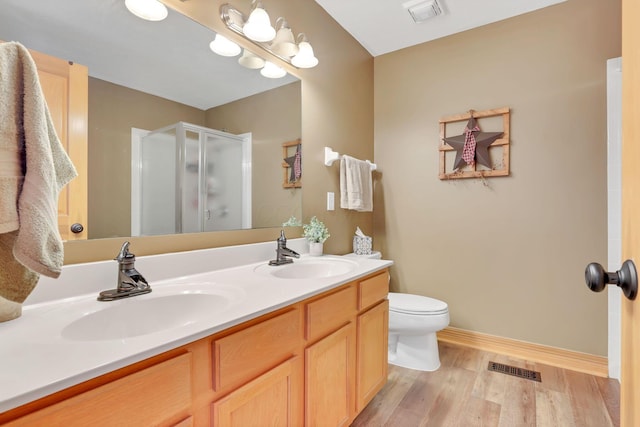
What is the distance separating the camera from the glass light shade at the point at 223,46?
56.2 inches

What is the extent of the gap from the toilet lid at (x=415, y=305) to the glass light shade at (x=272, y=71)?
5.32 feet

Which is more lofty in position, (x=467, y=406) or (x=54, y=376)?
(x=54, y=376)

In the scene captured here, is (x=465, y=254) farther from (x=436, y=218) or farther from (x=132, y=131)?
(x=132, y=131)

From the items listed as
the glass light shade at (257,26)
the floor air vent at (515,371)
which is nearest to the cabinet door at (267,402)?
the glass light shade at (257,26)

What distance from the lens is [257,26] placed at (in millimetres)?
1490

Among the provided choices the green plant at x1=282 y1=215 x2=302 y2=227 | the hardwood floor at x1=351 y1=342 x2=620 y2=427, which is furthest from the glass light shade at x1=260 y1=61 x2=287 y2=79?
the hardwood floor at x1=351 y1=342 x2=620 y2=427

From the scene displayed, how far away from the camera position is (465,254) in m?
2.37

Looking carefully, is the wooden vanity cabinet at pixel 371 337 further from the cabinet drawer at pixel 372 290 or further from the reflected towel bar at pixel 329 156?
the reflected towel bar at pixel 329 156

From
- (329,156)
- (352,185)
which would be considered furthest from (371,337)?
(329,156)

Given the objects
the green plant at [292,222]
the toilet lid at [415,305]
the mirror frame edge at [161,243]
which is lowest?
the toilet lid at [415,305]

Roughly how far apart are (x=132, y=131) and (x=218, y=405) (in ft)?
3.22

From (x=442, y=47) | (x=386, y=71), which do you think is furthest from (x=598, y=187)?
(x=386, y=71)

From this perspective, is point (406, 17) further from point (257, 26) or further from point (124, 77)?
point (124, 77)

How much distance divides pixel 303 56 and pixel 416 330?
6.06 feet
